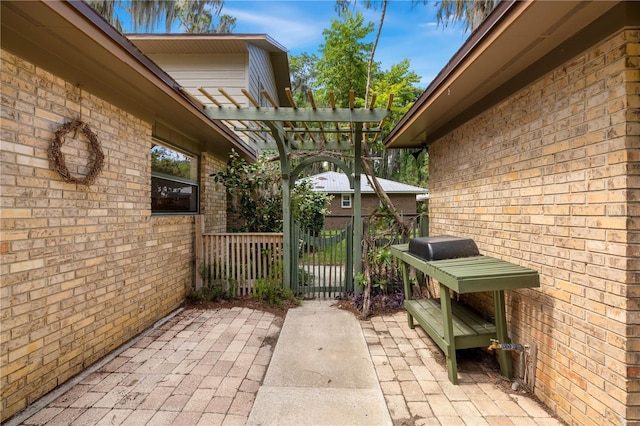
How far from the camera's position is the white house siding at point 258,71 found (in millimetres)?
7960

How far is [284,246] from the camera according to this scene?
5316 millimetres

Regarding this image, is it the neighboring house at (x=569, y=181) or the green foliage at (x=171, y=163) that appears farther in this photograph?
the green foliage at (x=171, y=163)

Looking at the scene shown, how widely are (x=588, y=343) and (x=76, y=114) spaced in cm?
457

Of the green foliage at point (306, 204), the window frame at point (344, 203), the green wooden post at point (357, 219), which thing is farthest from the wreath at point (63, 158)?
the window frame at point (344, 203)

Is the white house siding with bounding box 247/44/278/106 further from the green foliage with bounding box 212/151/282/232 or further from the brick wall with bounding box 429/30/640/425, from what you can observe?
the brick wall with bounding box 429/30/640/425

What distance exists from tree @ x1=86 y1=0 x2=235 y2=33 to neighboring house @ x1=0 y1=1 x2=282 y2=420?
42.1 ft

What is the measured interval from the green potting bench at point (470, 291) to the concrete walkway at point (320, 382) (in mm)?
753

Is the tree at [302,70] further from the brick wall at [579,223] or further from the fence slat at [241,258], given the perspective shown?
the brick wall at [579,223]

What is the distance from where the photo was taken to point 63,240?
2656mm

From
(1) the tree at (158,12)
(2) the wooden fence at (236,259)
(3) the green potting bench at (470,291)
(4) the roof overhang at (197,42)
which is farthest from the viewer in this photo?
(1) the tree at (158,12)

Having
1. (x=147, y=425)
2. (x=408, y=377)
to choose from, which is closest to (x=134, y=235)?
(x=147, y=425)

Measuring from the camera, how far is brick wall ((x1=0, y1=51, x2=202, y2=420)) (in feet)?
7.21

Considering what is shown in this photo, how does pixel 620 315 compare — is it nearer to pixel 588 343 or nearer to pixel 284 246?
pixel 588 343

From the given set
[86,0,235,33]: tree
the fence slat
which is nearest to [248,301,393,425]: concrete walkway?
the fence slat
